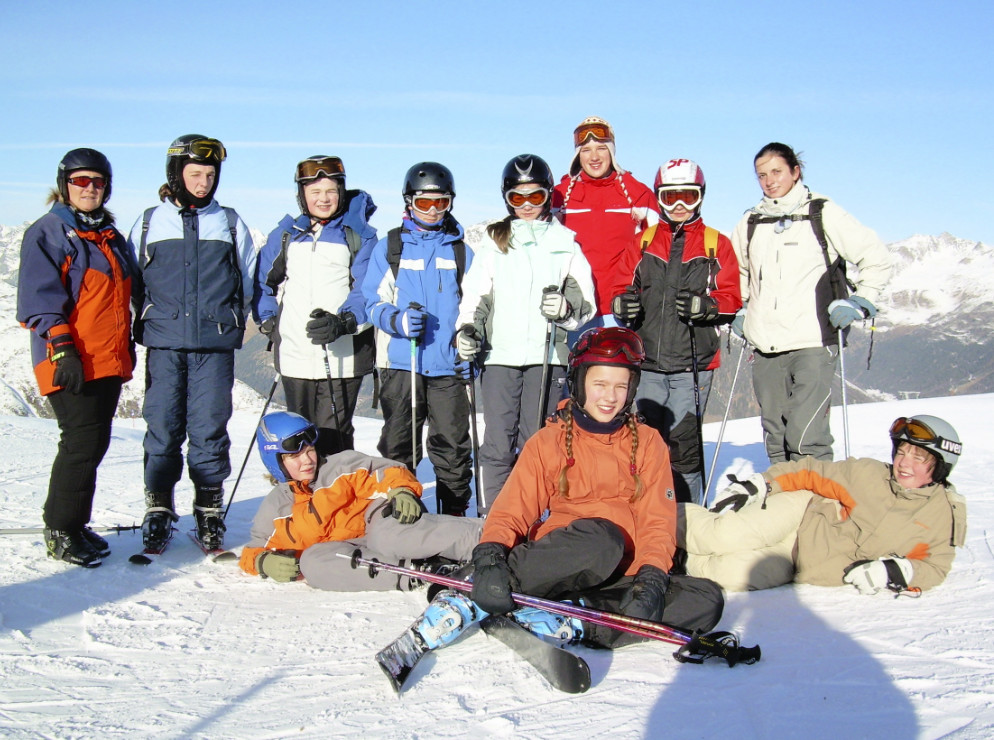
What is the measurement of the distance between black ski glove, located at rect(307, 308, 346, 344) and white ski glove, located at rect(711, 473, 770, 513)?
8.80 feet

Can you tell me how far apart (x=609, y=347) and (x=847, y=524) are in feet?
5.78

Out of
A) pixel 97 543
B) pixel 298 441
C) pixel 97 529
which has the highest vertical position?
pixel 298 441

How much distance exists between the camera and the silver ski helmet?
417 cm

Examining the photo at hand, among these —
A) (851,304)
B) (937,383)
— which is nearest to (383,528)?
(851,304)

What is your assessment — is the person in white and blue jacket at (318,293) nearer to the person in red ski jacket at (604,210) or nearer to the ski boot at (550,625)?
the person in red ski jacket at (604,210)

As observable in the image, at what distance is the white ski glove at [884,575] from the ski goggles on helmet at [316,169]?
419cm

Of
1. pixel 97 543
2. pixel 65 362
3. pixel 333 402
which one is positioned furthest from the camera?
pixel 333 402

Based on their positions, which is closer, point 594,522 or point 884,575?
point 594,522

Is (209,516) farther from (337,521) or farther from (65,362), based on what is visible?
(65,362)

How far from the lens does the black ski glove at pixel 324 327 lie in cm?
528

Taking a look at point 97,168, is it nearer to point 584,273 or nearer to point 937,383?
point 584,273

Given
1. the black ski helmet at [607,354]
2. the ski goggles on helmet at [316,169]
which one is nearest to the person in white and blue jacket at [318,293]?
the ski goggles on helmet at [316,169]

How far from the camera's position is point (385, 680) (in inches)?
124

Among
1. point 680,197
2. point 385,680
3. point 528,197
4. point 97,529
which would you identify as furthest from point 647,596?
point 97,529
